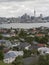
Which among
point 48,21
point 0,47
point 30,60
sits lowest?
point 48,21

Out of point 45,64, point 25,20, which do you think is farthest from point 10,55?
point 25,20

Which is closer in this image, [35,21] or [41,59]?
[41,59]

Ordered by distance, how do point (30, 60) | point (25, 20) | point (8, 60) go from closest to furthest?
point (30, 60) < point (8, 60) < point (25, 20)

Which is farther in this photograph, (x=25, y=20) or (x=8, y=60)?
(x=25, y=20)

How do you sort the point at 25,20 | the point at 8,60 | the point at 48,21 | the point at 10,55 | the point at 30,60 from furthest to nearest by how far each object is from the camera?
the point at 48,21
the point at 25,20
the point at 10,55
the point at 8,60
the point at 30,60

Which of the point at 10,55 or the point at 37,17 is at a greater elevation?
the point at 10,55

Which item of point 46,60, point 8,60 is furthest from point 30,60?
point 8,60

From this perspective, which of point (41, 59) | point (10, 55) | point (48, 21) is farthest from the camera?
point (48, 21)

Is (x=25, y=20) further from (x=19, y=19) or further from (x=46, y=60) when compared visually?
(x=46, y=60)

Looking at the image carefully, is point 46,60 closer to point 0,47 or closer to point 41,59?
point 41,59
